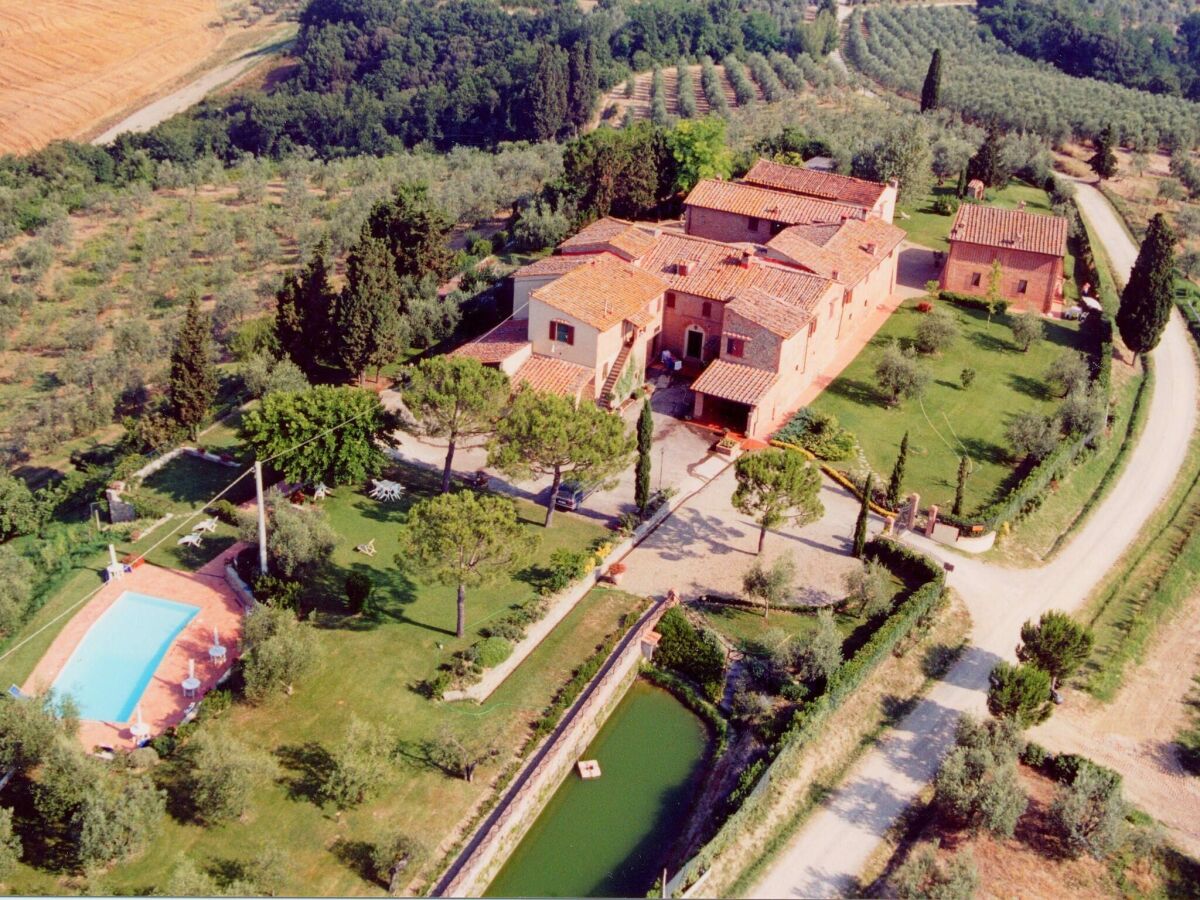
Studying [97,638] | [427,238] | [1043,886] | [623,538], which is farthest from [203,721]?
[427,238]

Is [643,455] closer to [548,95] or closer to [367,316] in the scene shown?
[367,316]

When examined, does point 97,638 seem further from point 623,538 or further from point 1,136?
point 1,136

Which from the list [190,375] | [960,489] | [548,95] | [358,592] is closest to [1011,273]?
[960,489]

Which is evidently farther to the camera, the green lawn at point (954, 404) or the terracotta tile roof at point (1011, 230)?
the terracotta tile roof at point (1011, 230)

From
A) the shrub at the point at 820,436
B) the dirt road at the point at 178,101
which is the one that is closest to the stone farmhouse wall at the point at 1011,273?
the shrub at the point at 820,436

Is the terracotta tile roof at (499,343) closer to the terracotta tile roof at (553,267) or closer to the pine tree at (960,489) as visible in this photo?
the terracotta tile roof at (553,267)

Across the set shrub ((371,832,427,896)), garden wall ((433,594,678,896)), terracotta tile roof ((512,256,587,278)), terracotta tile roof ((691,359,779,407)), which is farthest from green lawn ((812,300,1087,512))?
shrub ((371,832,427,896))
